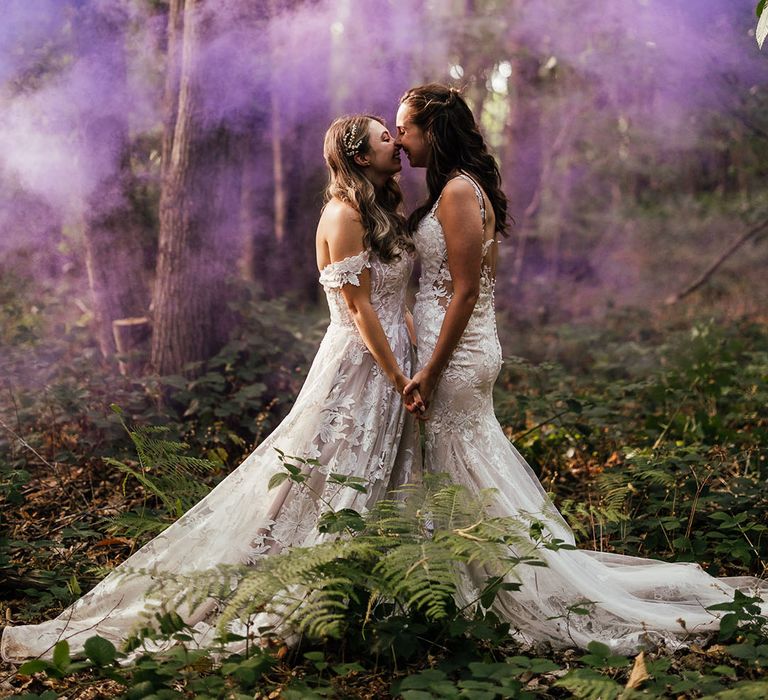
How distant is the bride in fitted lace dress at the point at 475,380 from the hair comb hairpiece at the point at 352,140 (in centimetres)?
20

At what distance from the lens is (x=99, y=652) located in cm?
247

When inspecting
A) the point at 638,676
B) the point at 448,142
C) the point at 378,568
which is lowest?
the point at 638,676

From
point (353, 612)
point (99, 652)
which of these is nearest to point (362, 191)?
point (353, 612)

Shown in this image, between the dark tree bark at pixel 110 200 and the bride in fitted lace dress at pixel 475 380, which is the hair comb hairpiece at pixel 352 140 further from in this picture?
the dark tree bark at pixel 110 200

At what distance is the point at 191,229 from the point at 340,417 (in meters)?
2.75

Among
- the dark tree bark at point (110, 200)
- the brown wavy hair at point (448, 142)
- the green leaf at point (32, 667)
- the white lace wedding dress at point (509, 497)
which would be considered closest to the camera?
the green leaf at point (32, 667)

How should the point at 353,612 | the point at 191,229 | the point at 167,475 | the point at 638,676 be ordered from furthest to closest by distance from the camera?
1. the point at 191,229
2. the point at 167,475
3. the point at 353,612
4. the point at 638,676

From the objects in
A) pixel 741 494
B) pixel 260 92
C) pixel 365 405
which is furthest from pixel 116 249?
pixel 741 494

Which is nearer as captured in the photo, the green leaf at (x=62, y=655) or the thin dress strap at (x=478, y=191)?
the green leaf at (x=62, y=655)

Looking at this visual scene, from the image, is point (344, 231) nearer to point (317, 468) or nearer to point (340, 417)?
point (340, 417)

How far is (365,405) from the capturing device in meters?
3.43

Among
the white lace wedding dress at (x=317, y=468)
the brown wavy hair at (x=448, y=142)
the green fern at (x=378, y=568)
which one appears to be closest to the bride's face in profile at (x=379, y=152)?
the brown wavy hair at (x=448, y=142)

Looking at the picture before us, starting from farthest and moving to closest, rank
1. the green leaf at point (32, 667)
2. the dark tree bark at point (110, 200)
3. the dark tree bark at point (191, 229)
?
the dark tree bark at point (110, 200)
the dark tree bark at point (191, 229)
the green leaf at point (32, 667)

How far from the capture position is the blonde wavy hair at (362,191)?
133 inches
